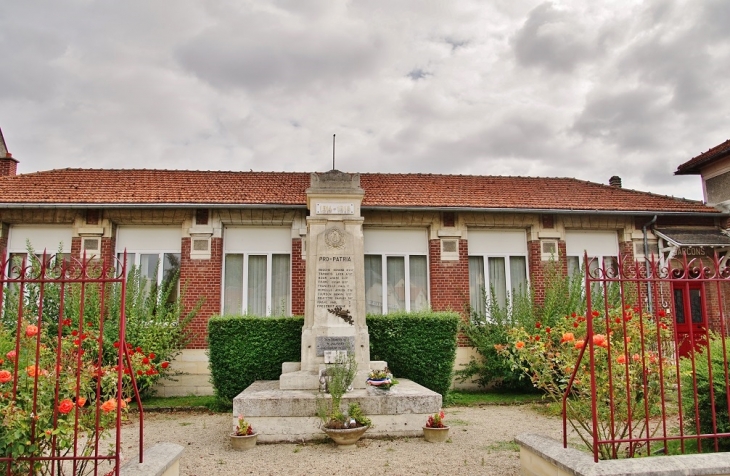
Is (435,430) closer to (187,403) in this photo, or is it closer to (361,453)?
(361,453)

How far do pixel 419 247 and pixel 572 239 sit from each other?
12.2 ft

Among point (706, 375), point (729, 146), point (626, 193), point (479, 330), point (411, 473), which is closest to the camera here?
point (706, 375)

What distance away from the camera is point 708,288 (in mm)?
12617

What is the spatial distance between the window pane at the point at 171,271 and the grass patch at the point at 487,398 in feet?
20.6

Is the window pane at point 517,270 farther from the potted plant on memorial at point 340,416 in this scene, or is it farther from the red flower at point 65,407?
the red flower at point 65,407

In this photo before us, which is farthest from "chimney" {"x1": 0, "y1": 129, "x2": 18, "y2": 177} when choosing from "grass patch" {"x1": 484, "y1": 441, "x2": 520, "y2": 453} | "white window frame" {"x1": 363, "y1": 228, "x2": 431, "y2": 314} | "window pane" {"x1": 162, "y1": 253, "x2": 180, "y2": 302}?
"grass patch" {"x1": 484, "y1": 441, "x2": 520, "y2": 453}

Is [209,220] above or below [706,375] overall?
above

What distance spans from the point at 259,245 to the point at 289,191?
1.51 meters

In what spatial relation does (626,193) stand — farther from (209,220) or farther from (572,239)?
(209,220)

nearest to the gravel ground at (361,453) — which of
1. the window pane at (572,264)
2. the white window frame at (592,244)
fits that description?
the window pane at (572,264)

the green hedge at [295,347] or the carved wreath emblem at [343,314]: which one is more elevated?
the carved wreath emblem at [343,314]

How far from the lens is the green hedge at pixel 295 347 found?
9.66 metres

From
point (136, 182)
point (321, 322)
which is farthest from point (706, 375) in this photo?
point (136, 182)

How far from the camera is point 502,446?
7023 mm
